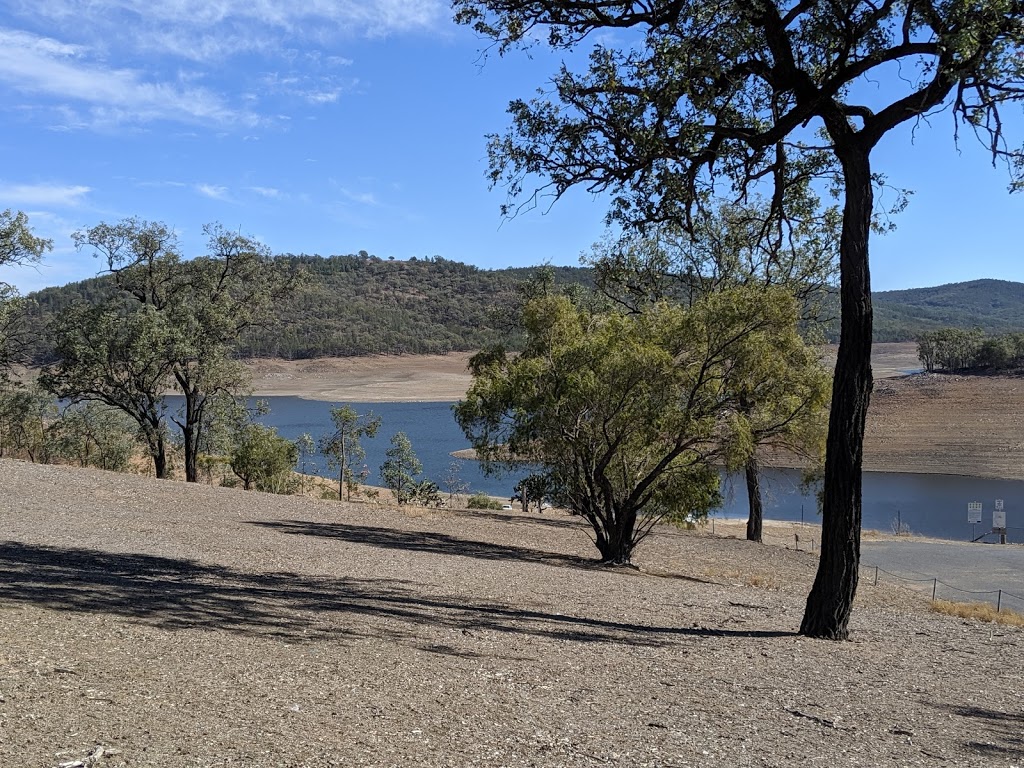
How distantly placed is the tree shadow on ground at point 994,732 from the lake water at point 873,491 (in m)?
21.4

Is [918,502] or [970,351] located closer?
[918,502]

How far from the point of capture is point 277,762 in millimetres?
4199

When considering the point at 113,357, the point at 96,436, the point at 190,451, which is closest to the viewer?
the point at 113,357

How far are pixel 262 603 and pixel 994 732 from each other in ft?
20.5

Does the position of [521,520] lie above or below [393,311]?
below

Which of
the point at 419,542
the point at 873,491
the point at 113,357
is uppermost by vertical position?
the point at 113,357

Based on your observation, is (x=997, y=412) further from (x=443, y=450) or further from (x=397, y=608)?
(x=397, y=608)

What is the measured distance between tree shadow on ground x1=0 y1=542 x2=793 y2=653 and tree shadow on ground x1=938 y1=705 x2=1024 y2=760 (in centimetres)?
283

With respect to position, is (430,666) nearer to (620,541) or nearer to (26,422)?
(620,541)

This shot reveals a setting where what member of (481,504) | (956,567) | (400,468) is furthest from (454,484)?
(956,567)

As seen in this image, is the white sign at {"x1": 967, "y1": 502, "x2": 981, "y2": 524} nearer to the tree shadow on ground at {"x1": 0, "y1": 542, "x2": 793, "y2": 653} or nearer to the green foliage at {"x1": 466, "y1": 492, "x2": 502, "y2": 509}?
the green foliage at {"x1": 466, "y1": 492, "x2": 502, "y2": 509}

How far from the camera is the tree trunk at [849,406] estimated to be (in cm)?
930

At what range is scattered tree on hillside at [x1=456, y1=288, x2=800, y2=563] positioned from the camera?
52.8ft

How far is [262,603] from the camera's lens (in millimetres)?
8531
